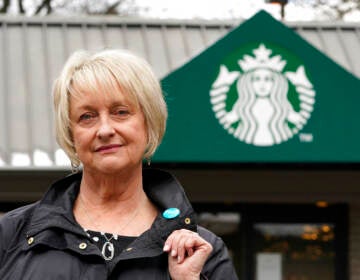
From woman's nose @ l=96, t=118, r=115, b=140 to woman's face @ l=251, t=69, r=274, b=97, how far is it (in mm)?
5751

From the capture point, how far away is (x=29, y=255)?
2.84 metres

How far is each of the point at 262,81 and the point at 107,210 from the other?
567cm

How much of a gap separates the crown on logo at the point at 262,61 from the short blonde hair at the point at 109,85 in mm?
5619

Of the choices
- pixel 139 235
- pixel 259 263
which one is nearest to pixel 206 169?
pixel 259 263

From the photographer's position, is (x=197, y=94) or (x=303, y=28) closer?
(x=197, y=94)

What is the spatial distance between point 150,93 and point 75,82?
0.21m

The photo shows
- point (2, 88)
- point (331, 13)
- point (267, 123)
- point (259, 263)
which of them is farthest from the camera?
point (331, 13)

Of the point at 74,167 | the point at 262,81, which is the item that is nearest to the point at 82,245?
the point at 74,167

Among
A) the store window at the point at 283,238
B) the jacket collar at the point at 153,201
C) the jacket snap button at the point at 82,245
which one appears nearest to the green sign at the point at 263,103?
the store window at the point at 283,238

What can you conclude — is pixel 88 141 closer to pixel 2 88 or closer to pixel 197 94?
pixel 197 94

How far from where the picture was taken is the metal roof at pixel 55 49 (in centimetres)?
972

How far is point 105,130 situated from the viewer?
2.89 m

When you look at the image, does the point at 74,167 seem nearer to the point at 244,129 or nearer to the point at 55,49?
the point at 244,129

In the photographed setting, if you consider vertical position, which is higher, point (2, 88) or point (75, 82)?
point (2, 88)
